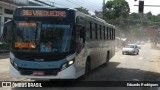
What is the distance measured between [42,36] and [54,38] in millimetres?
418

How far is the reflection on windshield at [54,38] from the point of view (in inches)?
510

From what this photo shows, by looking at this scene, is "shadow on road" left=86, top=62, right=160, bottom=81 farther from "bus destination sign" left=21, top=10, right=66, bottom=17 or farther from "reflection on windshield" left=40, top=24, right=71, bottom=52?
"bus destination sign" left=21, top=10, right=66, bottom=17

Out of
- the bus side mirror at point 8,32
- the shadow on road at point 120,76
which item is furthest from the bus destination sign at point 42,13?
the shadow on road at point 120,76

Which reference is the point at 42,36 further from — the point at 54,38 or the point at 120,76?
the point at 120,76

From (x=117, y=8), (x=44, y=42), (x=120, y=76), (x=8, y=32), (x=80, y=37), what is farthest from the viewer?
(x=117, y=8)

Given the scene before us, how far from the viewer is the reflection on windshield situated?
1295cm

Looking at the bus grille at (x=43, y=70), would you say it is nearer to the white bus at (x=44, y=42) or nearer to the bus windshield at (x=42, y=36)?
the white bus at (x=44, y=42)

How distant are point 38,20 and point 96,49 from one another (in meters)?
6.23

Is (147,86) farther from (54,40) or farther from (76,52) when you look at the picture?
(54,40)

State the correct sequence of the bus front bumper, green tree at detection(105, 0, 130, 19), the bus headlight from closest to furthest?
the bus front bumper → the bus headlight → green tree at detection(105, 0, 130, 19)

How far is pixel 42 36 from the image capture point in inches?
511

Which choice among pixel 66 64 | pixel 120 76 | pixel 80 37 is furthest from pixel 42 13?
pixel 120 76

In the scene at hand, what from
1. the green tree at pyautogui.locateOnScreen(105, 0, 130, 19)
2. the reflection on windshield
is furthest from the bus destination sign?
the green tree at pyautogui.locateOnScreen(105, 0, 130, 19)

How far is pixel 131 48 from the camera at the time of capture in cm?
4769
